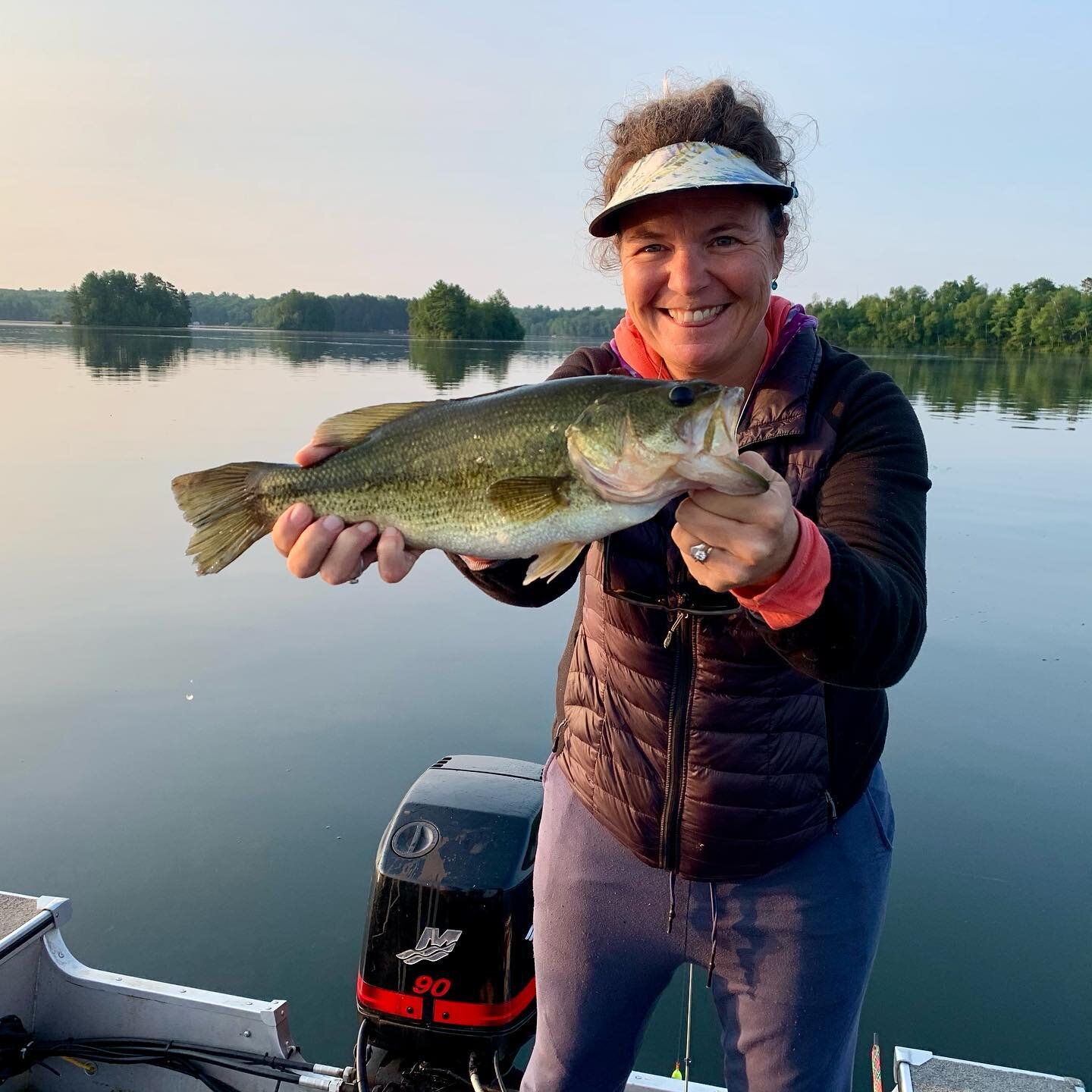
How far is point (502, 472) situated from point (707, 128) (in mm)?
1040

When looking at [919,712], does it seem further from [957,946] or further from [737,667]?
[737,667]

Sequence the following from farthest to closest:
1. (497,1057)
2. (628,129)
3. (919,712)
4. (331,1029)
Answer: (919,712), (331,1029), (497,1057), (628,129)

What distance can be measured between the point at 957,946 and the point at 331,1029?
325cm

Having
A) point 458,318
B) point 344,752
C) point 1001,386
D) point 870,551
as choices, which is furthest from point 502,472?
point 458,318

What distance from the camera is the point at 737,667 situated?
2.12 metres

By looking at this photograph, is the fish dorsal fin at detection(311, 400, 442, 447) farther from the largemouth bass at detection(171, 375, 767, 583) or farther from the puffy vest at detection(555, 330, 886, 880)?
the puffy vest at detection(555, 330, 886, 880)

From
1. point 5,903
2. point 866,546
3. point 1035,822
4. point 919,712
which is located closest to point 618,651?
→ point 866,546

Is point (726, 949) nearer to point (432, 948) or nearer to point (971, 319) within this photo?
point (432, 948)

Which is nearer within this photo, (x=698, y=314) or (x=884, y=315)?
(x=698, y=314)

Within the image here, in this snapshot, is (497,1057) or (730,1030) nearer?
(730,1030)

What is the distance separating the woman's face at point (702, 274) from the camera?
2.20 m

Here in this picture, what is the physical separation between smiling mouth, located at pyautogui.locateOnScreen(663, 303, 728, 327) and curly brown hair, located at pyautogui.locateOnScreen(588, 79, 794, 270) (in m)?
0.29

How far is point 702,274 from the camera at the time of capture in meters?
2.20

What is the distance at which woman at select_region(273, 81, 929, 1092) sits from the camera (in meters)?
2.12
